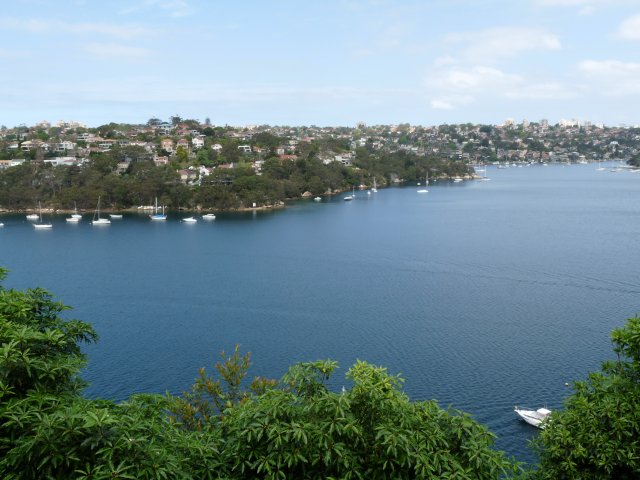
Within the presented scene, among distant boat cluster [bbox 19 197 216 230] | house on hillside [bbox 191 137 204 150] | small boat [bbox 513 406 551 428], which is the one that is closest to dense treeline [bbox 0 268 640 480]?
small boat [bbox 513 406 551 428]

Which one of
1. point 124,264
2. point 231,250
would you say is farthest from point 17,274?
point 231,250

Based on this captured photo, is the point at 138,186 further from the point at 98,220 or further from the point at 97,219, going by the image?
the point at 98,220

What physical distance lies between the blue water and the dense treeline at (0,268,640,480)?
566 centimetres

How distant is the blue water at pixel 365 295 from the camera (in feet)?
37.0

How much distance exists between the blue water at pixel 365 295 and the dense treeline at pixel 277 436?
566 cm

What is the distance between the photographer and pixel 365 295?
1680 cm

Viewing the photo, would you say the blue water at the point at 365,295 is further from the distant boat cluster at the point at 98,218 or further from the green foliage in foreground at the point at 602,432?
the green foliage in foreground at the point at 602,432

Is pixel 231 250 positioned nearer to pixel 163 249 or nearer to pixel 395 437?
pixel 163 249

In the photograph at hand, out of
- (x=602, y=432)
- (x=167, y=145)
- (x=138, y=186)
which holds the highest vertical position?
(x=167, y=145)

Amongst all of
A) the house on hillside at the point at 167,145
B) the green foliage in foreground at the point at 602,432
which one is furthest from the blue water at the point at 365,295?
the house on hillside at the point at 167,145

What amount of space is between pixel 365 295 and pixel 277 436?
13.9 meters

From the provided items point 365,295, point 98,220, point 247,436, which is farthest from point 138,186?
point 247,436

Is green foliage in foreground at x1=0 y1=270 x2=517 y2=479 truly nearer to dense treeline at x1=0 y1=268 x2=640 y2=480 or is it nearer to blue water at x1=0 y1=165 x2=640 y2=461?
dense treeline at x1=0 y1=268 x2=640 y2=480

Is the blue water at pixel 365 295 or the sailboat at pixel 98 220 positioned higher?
the sailboat at pixel 98 220
